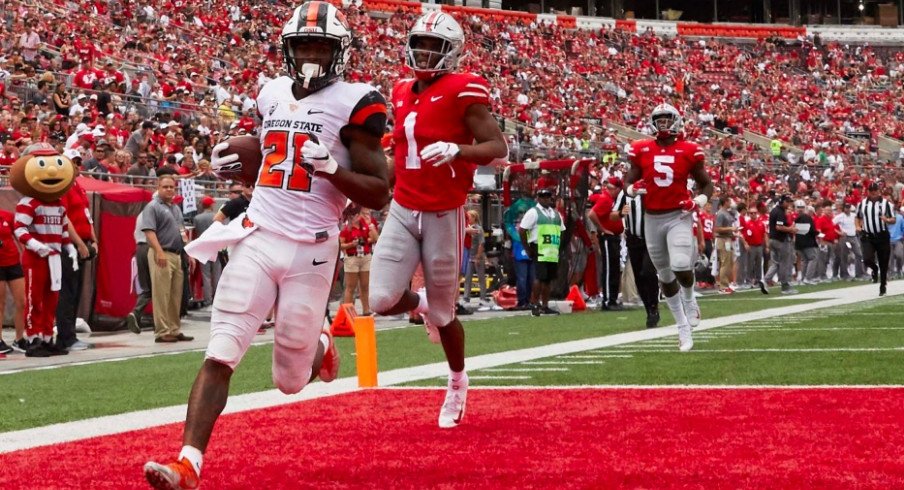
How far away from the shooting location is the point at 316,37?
17.2ft

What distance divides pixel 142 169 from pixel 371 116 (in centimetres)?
1322

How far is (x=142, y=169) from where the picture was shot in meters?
17.9

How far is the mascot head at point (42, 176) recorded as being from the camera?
1188cm

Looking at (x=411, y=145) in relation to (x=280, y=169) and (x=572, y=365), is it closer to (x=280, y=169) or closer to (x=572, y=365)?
(x=280, y=169)

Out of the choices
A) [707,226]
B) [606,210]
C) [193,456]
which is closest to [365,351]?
[193,456]

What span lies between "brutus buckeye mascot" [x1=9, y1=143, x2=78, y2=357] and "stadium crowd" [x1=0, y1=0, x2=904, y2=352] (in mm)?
2635

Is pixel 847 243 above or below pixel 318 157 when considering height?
below

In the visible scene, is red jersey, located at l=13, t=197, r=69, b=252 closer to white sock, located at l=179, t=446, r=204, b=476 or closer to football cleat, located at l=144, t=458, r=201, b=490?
white sock, located at l=179, t=446, r=204, b=476

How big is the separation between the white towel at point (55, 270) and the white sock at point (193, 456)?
25.9 feet

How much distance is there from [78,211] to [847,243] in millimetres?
21907

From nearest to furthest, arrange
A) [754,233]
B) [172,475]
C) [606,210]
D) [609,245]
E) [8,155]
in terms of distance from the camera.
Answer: [172,475]
[8,155]
[606,210]
[609,245]
[754,233]

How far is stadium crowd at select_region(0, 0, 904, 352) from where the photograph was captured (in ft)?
66.6

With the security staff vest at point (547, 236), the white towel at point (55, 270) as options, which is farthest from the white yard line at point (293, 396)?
the white towel at point (55, 270)

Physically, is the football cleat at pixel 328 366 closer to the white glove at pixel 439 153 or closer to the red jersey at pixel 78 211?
the white glove at pixel 439 153
